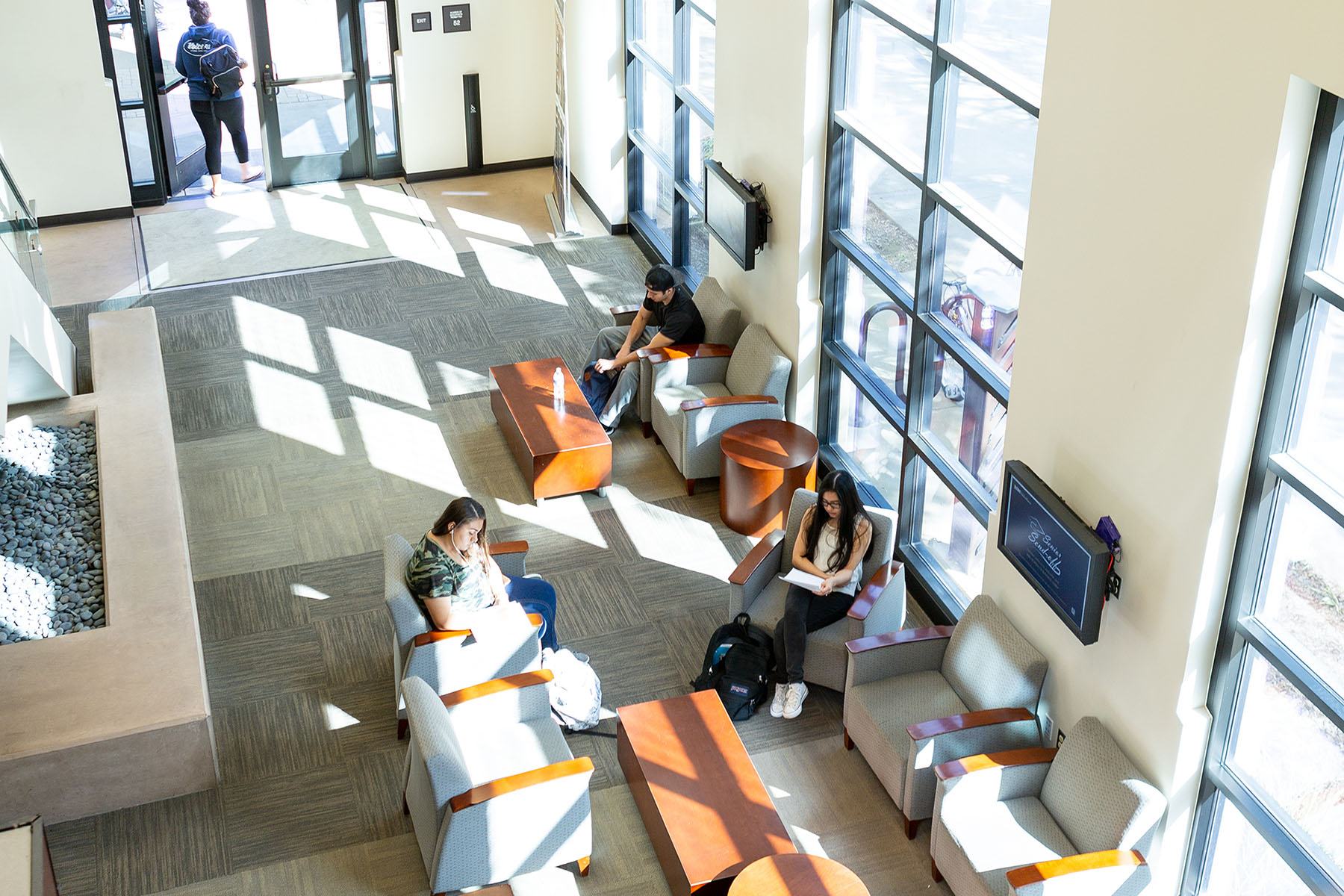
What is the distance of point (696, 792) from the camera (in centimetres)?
505

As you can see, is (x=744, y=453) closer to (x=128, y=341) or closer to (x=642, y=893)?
(x=642, y=893)

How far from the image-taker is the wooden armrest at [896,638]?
17.8 feet

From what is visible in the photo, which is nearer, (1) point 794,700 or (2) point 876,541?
(1) point 794,700

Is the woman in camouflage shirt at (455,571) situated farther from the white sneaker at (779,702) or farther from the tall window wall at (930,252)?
the tall window wall at (930,252)

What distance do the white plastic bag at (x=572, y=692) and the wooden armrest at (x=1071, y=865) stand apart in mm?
2017

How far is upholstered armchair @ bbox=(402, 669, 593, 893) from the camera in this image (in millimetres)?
4715

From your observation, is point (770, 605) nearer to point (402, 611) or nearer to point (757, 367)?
point (402, 611)

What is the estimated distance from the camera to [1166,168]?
160 inches

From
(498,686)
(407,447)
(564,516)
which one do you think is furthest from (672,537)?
(498,686)

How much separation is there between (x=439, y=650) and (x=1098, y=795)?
2.65 metres

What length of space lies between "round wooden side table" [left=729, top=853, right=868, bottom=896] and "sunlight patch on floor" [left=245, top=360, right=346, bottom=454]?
4370 mm

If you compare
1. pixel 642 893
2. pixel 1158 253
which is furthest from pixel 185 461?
pixel 1158 253

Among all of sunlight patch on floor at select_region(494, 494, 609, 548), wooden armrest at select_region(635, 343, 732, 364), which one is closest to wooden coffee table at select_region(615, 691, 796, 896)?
sunlight patch on floor at select_region(494, 494, 609, 548)

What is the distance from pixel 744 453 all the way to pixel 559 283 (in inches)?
144
